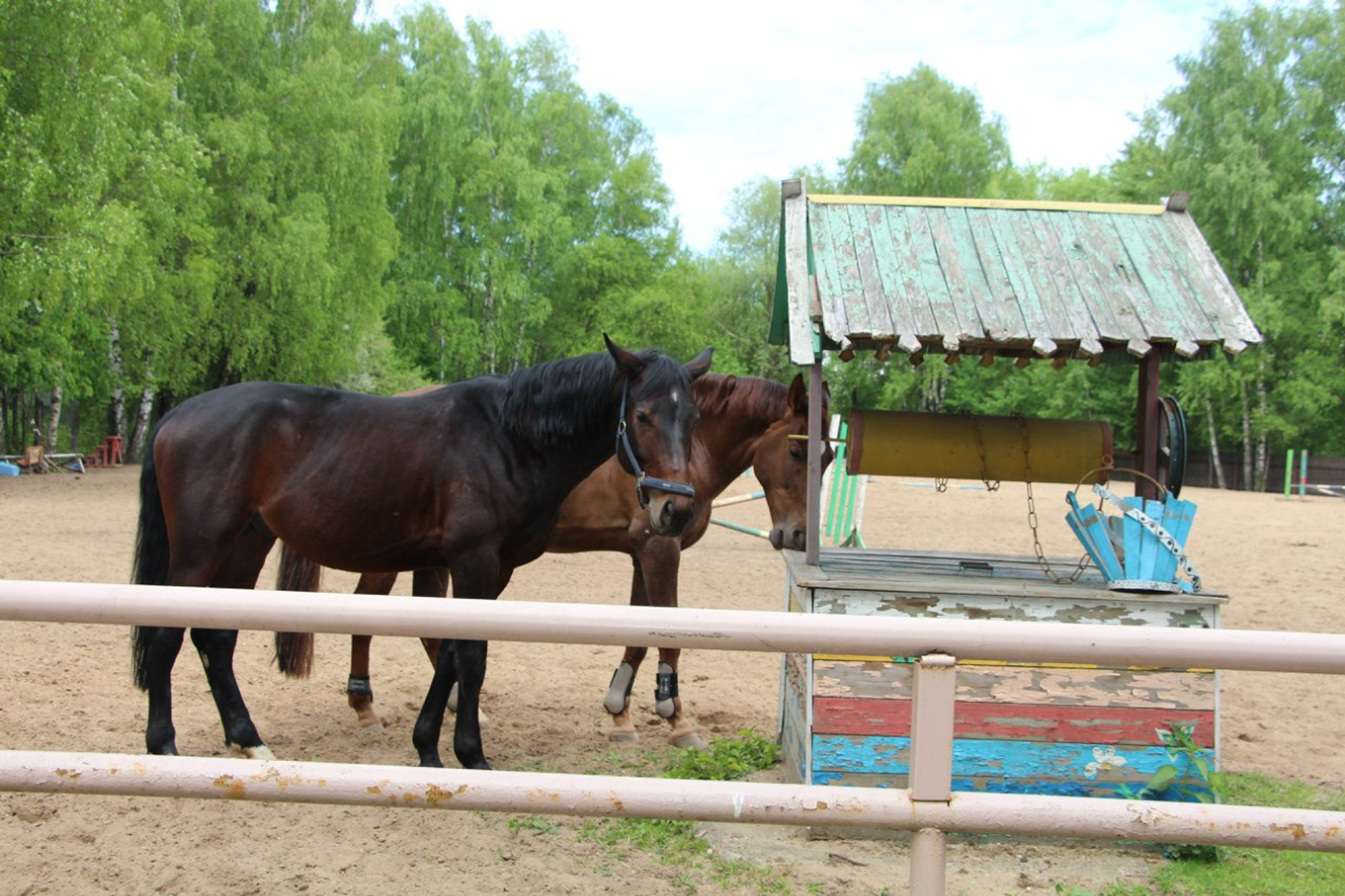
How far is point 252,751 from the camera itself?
4.45 metres

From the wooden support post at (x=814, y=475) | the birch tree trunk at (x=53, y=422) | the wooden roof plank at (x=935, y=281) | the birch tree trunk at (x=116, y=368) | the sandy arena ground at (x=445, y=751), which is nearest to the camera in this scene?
the sandy arena ground at (x=445, y=751)

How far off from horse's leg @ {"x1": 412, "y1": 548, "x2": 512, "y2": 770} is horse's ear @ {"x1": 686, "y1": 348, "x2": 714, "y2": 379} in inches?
44.4

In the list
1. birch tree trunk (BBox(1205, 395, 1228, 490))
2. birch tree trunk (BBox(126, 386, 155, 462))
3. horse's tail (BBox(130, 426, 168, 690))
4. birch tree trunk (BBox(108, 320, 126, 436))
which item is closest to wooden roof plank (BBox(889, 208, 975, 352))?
horse's tail (BBox(130, 426, 168, 690))

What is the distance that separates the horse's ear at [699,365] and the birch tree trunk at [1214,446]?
32.2 m

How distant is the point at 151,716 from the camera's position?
4312mm

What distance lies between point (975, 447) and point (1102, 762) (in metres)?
1.39

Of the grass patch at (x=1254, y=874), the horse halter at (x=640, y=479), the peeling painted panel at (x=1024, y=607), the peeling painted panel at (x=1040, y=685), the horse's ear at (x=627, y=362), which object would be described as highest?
the horse's ear at (x=627, y=362)

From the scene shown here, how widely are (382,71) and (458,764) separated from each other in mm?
26779

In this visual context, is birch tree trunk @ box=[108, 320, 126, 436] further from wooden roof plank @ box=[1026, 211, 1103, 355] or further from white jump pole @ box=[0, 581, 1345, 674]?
white jump pole @ box=[0, 581, 1345, 674]

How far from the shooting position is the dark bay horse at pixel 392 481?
431cm

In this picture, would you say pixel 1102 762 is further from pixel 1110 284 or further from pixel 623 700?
pixel 623 700

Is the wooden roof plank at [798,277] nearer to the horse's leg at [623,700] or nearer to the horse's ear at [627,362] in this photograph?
the horse's ear at [627,362]

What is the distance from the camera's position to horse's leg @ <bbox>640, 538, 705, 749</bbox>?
203 inches

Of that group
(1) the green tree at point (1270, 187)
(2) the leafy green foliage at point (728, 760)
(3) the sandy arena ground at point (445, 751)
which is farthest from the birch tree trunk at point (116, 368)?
(1) the green tree at point (1270, 187)
